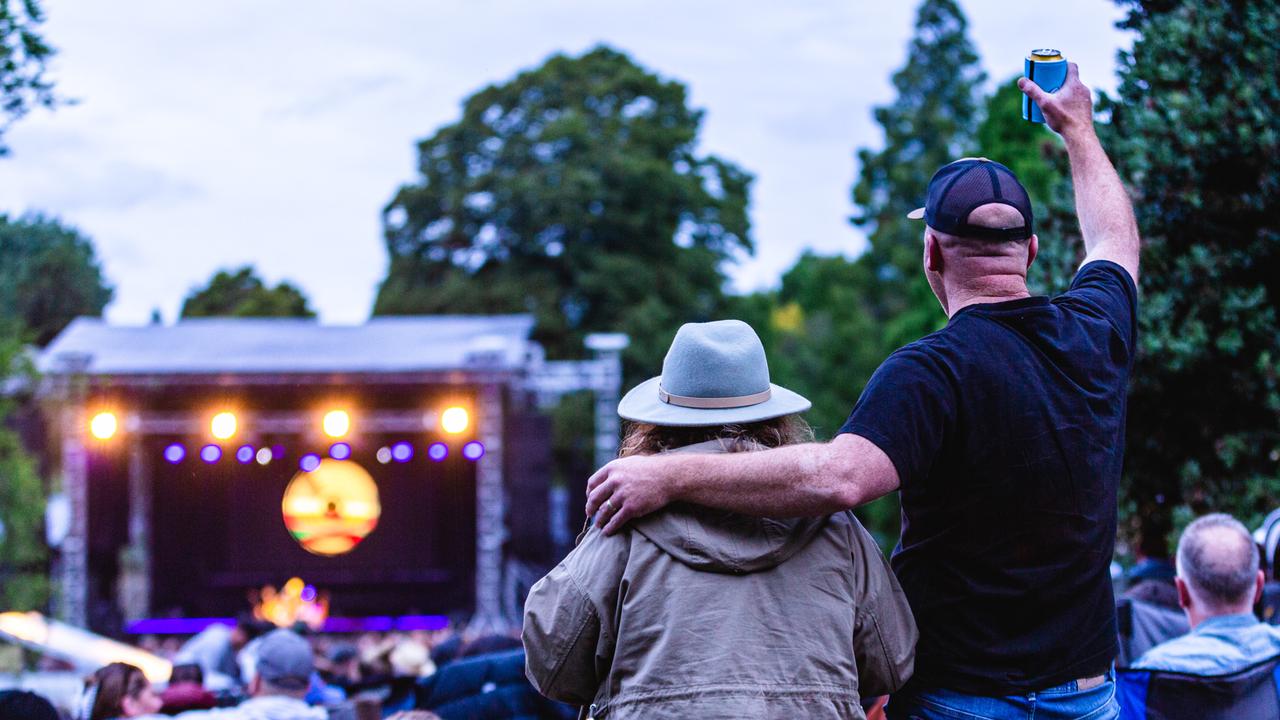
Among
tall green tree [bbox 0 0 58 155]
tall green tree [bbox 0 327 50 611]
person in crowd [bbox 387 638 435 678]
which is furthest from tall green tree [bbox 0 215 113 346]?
tall green tree [bbox 0 327 50 611]

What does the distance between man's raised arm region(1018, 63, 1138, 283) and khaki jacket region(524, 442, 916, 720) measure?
93 cm

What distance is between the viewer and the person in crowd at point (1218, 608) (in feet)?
9.43

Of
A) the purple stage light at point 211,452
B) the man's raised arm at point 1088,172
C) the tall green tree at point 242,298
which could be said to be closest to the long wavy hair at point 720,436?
the man's raised arm at point 1088,172

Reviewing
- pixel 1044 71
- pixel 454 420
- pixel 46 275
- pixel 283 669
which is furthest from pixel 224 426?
pixel 1044 71

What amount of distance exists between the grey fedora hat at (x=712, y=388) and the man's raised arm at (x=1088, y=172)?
788 mm

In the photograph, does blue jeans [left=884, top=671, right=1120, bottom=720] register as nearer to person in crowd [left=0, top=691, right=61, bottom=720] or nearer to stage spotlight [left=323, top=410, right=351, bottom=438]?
person in crowd [left=0, top=691, right=61, bottom=720]

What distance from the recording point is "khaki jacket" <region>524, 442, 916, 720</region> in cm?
175

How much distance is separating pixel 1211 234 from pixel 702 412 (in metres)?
4.25

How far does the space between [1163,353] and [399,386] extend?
1060 cm

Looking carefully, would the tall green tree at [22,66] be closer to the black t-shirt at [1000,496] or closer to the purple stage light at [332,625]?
the black t-shirt at [1000,496]

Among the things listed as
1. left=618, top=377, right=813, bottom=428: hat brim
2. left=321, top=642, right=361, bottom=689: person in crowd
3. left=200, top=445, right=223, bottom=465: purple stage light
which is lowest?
left=321, top=642, right=361, bottom=689: person in crowd

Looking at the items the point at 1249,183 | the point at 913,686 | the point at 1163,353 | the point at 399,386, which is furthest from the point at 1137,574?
the point at 399,386

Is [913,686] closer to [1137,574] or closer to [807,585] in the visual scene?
[807,585]

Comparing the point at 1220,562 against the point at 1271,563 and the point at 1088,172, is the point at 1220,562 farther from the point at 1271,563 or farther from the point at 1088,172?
the point at 1271,563
